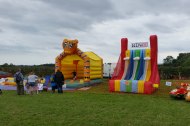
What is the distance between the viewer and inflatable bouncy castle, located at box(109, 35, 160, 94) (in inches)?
639

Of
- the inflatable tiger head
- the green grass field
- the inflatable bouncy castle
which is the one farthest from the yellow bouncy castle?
the green grass field

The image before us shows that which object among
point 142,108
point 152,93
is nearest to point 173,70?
point 152,93

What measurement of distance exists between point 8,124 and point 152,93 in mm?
10080

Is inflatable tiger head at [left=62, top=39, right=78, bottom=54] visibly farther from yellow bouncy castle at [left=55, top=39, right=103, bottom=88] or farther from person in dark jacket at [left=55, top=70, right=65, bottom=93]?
person in dark jacket at [left=55, top=70, right=65, bottom=93]

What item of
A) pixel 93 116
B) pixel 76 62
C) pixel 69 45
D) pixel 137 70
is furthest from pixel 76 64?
pixel 93 116

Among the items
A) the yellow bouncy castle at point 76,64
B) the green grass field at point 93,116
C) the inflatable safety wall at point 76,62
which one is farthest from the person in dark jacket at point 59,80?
the green grass field at point 93,116

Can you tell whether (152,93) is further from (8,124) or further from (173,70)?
(173,70)

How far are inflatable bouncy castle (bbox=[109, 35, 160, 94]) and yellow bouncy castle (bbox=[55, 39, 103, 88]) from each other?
321 centimetres

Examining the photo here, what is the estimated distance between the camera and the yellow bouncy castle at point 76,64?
21.0 metres

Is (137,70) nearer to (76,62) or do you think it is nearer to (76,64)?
(76,62)

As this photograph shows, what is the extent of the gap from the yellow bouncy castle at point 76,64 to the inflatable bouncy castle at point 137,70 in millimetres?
3206

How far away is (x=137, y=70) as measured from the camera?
18016mm

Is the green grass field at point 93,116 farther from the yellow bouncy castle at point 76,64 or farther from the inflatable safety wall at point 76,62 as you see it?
the inflatable safety wall at point 76,62

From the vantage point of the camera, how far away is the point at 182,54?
178ft
